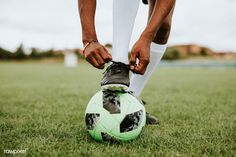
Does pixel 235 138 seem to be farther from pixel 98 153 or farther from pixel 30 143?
pixel 30 143

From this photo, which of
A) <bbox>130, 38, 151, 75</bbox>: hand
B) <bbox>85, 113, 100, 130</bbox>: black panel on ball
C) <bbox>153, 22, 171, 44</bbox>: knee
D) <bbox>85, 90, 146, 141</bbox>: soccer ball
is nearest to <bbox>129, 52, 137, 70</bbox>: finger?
<bbox>130, 38, 151, 75</bbox>: hand

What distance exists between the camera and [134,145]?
199 cm

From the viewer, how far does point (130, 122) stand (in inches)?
80.3

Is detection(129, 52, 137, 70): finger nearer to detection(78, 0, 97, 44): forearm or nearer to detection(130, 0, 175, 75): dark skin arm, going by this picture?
detection(130, 0, 175, 75): dark skin arm

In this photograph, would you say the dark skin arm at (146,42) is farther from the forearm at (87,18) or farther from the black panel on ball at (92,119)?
the black panel on ball at (92,119)

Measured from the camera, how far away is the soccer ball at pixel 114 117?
2.01m

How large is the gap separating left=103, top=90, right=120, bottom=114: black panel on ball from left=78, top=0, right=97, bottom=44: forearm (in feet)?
1.21

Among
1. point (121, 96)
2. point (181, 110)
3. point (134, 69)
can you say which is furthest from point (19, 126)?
point (181, 110)

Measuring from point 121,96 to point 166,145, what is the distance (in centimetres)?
42

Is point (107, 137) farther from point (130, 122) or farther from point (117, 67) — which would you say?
point (117, 67)

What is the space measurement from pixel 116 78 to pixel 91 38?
30 centimetres

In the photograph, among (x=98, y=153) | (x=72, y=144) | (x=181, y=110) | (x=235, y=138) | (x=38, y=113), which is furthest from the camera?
(x=181, y=110)

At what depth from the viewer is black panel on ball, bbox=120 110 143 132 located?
6.63ft

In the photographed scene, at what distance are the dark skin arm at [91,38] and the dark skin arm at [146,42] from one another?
6.3 inches
